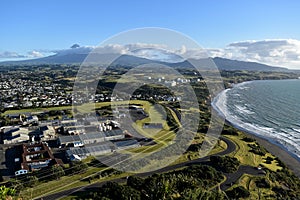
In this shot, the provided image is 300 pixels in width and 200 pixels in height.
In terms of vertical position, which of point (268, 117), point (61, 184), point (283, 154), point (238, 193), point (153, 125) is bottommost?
point (283, 154)

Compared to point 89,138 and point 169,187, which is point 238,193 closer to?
point 169,187

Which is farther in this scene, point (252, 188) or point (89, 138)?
point (89, 138)

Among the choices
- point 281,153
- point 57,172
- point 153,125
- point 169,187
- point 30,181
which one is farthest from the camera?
point 153,125

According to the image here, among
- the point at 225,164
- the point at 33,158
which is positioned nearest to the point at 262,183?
the point at 225,164

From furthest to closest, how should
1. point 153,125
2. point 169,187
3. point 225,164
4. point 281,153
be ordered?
point 153,125 → point 281,153 → point 225,164 → point 169,187

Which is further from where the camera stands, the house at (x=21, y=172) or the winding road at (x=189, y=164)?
the house at (x=21, y=172)

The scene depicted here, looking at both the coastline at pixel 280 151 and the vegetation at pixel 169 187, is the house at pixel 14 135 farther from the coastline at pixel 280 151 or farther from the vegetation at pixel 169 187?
the coastline at pixel 280 151

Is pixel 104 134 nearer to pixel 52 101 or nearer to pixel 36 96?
pixel 52 101

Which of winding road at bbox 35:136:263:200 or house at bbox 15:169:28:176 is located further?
house at bbox 15:169:28:176

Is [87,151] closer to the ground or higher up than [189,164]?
higher up

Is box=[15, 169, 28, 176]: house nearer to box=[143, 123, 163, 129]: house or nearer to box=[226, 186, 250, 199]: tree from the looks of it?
box=[226, 186, 250, 199]: tree

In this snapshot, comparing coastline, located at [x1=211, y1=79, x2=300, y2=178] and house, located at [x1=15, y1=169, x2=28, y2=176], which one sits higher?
house, located at [x1=15, y1=169, x2=28, y2=176]

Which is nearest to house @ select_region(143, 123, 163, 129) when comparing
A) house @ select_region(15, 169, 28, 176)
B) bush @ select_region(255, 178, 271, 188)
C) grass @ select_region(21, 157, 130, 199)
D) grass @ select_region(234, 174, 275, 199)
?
grass @ select_region(21, 157, 130, 199)

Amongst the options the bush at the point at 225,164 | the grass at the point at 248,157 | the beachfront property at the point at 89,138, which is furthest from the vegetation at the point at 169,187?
the beachfront property at the point at 89,138
